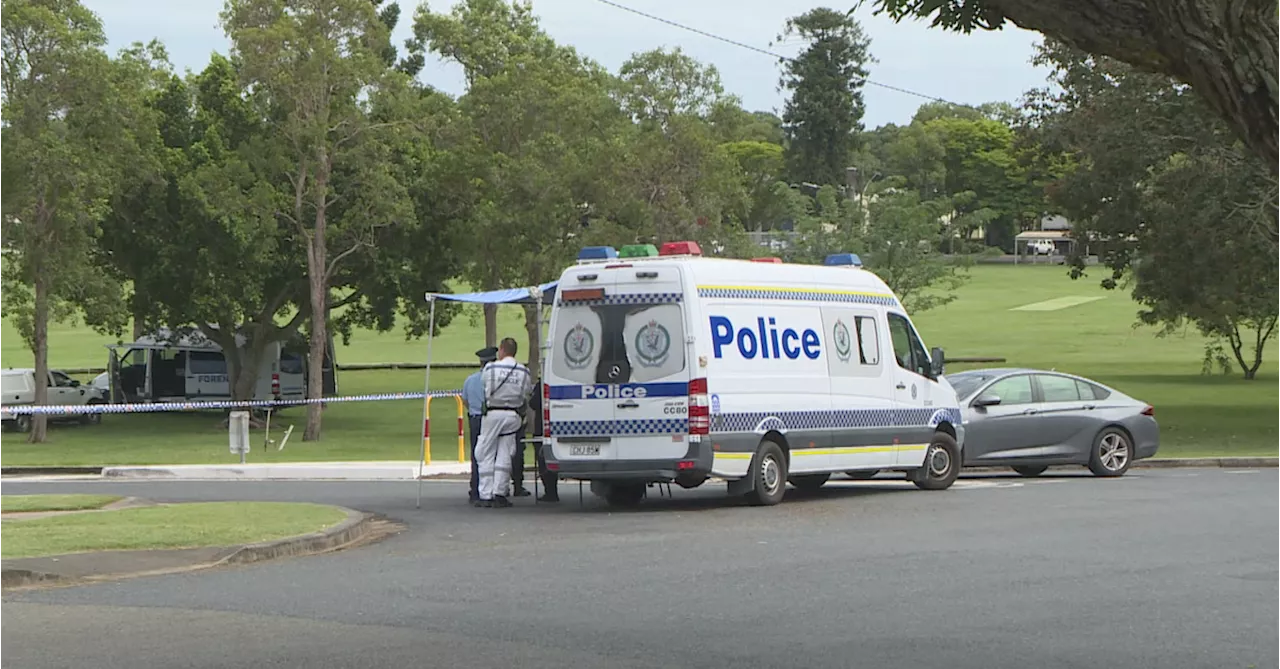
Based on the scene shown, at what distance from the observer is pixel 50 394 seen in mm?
44625

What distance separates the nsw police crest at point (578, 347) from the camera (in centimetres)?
1667

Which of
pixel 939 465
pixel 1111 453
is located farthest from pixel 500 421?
pixel 1111 453

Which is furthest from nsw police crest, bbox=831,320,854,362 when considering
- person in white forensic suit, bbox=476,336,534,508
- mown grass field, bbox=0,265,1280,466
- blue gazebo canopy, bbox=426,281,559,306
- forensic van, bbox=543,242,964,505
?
mown grass field, bbox=0,265,1280,466

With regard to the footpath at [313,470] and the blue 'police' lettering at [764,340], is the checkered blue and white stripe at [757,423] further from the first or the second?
the footpath at [313,470]

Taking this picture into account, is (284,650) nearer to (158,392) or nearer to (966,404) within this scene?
(966,404)

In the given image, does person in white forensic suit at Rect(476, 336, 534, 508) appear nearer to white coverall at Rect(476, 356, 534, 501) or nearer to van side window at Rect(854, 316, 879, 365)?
white coverall at Rect(476, 356, 534, 501)

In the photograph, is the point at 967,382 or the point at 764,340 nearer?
→ the point at 764,340

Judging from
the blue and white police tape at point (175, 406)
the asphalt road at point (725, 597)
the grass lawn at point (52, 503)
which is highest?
the blue and white police tape at point (175, 406)

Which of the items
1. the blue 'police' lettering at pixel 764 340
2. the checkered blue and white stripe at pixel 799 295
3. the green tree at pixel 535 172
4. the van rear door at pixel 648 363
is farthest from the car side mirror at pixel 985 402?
the green tree at pixel 535 172

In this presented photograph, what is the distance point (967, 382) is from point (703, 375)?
22.8 feet

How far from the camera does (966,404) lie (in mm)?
21203

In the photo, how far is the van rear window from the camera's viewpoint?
53.2 ft

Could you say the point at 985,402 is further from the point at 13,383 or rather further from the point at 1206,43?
the point at 13,383

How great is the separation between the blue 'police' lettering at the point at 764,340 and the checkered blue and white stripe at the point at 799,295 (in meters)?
0.26
